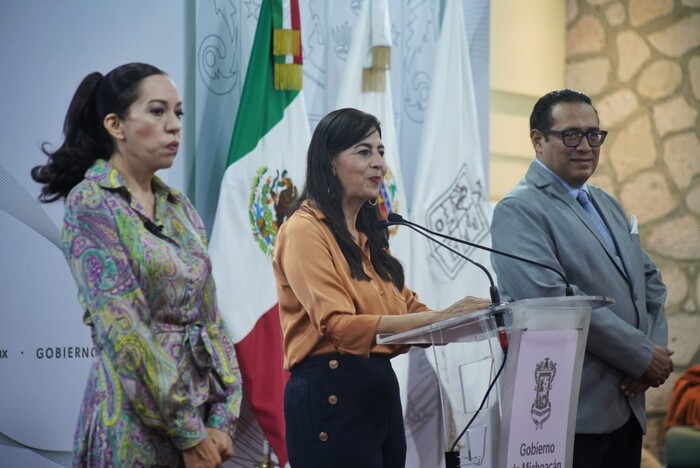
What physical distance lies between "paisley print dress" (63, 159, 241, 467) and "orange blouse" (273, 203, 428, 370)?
221 millimetres

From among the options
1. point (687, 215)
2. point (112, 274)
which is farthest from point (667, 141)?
point (112, 274)

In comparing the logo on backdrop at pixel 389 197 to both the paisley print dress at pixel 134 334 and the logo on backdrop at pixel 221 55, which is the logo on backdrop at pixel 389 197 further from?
the paisley print dress at pixel 134 334

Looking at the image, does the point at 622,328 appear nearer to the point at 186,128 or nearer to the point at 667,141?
the point at 186,128

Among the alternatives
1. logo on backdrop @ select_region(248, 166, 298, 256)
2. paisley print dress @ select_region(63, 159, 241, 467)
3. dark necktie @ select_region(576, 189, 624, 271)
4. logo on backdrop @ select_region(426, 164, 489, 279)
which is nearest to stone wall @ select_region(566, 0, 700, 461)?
logo on backdrop @ select_region(426, 164, 489, 279)

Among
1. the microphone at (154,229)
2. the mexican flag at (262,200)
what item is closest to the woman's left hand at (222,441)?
the microphone at (154,229)

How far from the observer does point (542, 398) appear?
7.16ft

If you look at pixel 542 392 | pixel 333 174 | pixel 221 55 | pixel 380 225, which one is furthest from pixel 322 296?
pixel 221 55

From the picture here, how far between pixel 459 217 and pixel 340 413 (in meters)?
2.19

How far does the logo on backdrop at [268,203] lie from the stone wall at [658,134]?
2.67m

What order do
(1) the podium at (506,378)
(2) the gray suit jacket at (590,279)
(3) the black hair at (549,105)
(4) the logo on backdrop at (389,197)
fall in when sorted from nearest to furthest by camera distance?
1. (1) the podium at (506,378)
2. (2) the gray suit jacket at (590,279)
3. (3) the black hair at (549,105)
4. (4) the logo on backdrop at (389,197)

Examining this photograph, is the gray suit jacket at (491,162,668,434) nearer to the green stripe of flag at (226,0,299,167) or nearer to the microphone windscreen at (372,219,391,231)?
the microphone windscreen at (372,219,391,231)

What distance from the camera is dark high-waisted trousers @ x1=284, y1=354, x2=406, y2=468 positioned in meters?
2.37

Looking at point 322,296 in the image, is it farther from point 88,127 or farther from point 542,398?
point 88,127

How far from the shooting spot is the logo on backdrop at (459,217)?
438 cm
